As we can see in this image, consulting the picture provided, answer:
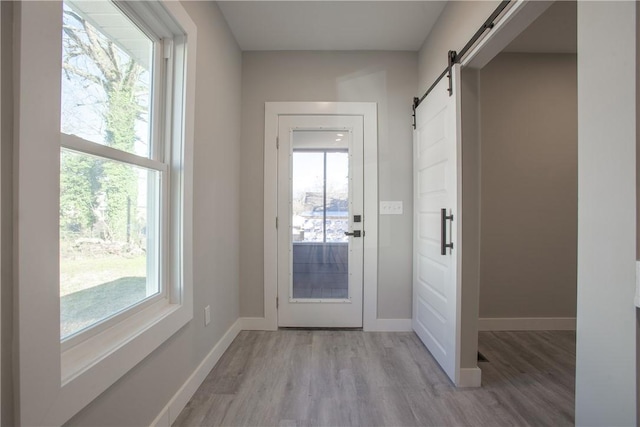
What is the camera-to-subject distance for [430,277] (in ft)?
7.11

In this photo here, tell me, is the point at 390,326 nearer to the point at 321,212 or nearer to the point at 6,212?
the point at 321,212

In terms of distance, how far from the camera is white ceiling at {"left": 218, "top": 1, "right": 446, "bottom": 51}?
2.05m

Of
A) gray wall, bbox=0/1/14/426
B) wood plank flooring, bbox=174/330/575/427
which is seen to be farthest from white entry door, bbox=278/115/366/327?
gray wall, bbox=0/1/14/426

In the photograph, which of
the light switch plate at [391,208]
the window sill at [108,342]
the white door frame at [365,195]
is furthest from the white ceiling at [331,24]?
the window sill at [108,342]

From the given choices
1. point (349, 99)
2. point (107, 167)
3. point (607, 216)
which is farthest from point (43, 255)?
point (349, 99)

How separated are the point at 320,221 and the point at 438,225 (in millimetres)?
1071

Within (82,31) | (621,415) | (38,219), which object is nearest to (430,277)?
(621,415)

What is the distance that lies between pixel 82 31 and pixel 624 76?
177 centimetres

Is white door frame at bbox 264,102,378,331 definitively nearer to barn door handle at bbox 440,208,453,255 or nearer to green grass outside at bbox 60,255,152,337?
barn door handle at bbox 440,208,453,255

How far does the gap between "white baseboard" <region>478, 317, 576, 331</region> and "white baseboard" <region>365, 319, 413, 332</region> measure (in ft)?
2.39

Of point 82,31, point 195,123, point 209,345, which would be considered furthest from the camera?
point 209,345

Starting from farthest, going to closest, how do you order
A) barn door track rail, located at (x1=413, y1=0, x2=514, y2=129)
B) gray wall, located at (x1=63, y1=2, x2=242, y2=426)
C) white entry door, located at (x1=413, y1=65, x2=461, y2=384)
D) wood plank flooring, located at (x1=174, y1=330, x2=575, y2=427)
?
white entry door, located at (x1=413, y1=65, x2=461, y2=384)
wood plank flooring, located at (x1=174, y1=330, x2=575, y2=427)
barn door track rail, located at (x1=413, y1=0, x2=514, y2=129)
gray wall, located at (x1=63, y1=2, x2=242, y2=426)

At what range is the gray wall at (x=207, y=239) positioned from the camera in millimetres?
1174

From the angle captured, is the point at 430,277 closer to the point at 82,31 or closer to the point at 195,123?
the point at 195,123
